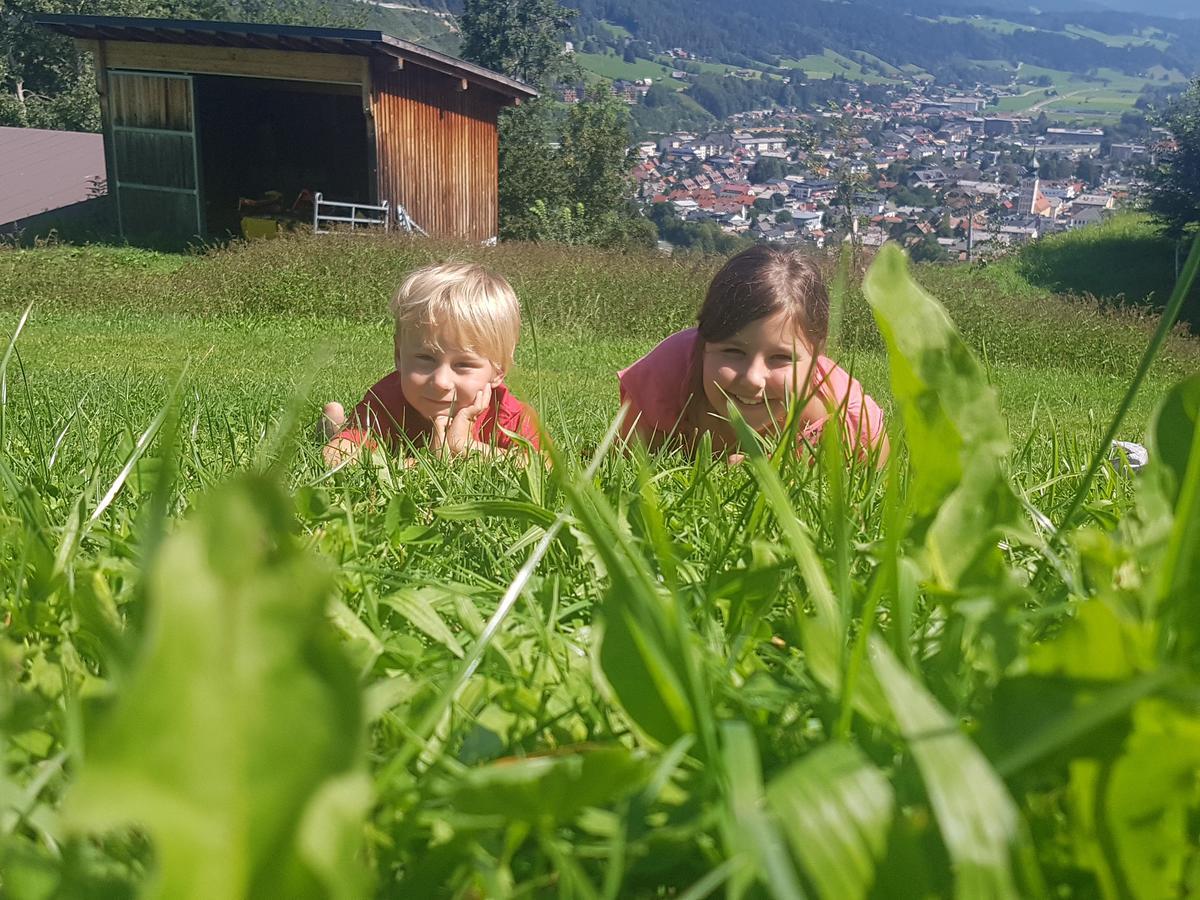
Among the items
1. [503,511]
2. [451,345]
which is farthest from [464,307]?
[503,511]

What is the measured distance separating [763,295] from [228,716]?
302 cm

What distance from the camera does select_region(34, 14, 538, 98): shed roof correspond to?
1853 centimetres

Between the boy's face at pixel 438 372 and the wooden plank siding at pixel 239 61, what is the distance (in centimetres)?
1750

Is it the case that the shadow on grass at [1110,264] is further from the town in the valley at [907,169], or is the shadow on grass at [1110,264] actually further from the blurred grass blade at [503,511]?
the blurred grass blade at [503,511]

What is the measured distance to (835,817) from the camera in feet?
1.13

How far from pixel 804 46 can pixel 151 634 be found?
Result: 17089 centimetres

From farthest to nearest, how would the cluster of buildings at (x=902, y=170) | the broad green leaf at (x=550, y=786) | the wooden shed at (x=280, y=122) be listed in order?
the cluster of buildings at (x=902, y=170) < the wooden shed at (x=280, y=122) < the broad green leaf at (x=550, y=786)

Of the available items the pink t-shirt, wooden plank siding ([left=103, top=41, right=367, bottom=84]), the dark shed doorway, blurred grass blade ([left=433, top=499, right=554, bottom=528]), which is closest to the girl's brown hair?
the pink t-shirt

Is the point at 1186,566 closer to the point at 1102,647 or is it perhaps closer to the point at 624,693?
the point at 1102,647

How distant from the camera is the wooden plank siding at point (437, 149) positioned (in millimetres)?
20641

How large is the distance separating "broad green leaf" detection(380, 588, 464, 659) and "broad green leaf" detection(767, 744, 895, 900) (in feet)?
1.04

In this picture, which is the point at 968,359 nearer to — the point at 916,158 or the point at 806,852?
the point at 806,852

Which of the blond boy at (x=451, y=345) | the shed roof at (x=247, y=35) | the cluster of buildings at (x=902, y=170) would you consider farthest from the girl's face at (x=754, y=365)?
the cluster of buildings at (x=902, y=170)

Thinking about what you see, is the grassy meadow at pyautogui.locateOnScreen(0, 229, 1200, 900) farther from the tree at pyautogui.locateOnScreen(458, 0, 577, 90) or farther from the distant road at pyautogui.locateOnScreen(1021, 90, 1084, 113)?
the distant road at pyautogui.locateOnScreen(1021, 90, 1084, 113)
